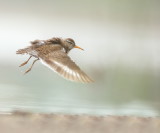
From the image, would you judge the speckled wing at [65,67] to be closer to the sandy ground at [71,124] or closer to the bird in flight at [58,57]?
the bird in flight at [58,57]

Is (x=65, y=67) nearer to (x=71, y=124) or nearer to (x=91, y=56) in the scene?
(x=71, y=124)

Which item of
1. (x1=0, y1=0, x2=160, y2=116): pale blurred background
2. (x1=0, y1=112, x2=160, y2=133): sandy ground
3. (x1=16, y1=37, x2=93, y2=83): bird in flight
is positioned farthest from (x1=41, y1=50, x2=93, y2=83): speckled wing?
(x1=0, y1=0, x2=160, y2=116): pale blurred background

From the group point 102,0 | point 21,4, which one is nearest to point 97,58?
point 102,0

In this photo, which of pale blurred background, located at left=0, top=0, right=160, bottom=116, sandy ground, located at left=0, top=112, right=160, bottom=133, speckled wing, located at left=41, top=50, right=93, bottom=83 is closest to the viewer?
speckled wing, located at left=41, top=50, right=93, bottom=83

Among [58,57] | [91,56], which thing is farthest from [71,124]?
[91,56]

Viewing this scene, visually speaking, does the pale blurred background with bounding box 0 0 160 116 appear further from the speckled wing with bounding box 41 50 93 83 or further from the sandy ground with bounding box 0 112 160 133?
the speckled wing with bounding box 41 50 93 83

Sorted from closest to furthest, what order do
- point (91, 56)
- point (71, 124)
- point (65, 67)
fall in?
point (65, 67)
point (71, 124)
point (91, 56)
